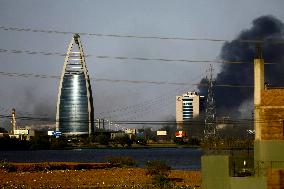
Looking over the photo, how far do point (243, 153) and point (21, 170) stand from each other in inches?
1545

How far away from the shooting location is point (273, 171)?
1551 inches

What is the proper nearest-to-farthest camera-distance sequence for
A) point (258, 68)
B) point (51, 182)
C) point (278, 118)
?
1. point (278, 118)
2. point (258, 68)
3. point (51, 182)

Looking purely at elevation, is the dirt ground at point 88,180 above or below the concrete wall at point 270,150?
below

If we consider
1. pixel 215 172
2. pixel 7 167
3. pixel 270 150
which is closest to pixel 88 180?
pixel 7 167

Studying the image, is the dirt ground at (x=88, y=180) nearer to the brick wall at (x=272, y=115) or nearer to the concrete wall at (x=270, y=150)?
the concrete wall at (x=270, y=150)

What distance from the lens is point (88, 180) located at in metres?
63.1

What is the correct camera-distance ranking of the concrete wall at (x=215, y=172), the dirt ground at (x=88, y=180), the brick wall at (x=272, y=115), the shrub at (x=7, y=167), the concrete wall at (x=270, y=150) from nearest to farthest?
the concrete wall at (x=215, y=172) → the concrete wall at (x=270, y=150) → the brick wall at (x=272, y=115) → the dirt ground at (x=88, y=180) → the shrub at (x=7, y=167)

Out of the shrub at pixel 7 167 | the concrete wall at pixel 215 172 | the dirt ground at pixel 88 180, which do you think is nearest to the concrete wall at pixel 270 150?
the concrete wall at pixel 215 172

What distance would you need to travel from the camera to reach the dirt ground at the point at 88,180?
5584 centimetres

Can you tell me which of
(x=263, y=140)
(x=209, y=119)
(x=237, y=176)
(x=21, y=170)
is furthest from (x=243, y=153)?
(x=209, y=119)

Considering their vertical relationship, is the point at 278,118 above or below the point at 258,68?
below

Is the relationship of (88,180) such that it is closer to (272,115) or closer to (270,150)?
(270,150)

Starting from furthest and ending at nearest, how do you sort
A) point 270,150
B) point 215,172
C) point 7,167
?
1. point 7,167
2. point 270,150
3. point 215,172

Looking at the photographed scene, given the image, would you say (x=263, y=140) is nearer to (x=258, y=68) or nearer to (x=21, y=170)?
(x=258, y=68)
